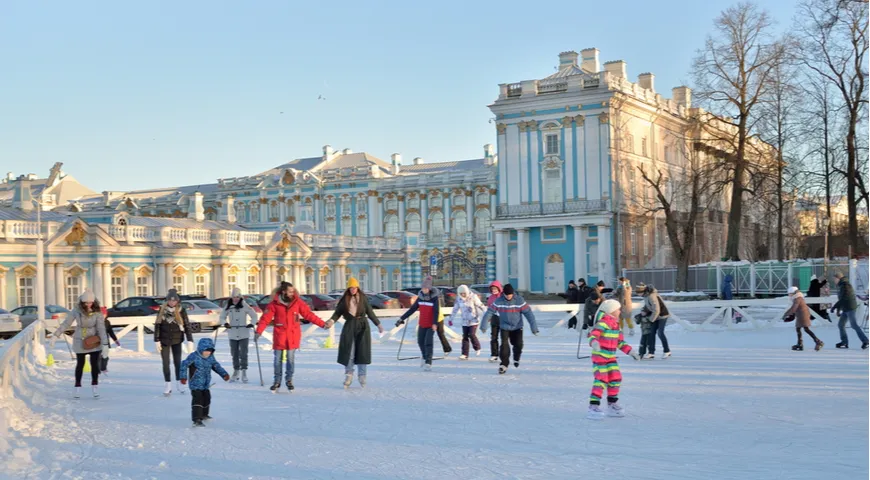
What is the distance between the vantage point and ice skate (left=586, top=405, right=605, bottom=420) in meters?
12.0

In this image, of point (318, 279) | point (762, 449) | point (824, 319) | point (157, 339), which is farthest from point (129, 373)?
point (318, 279)

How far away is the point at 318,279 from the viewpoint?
58312 millimetres

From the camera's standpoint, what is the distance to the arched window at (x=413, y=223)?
9119cm

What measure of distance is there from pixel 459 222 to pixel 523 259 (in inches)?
986

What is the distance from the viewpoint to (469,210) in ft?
290

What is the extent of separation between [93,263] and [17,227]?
3241 millimetres

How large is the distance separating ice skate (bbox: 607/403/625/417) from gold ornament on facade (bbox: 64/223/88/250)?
114 feet

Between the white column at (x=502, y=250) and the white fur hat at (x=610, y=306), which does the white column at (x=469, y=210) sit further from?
the white fur hat at (x=610, y=306)

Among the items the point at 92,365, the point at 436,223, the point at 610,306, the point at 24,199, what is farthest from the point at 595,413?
Answer: the point at 436,223

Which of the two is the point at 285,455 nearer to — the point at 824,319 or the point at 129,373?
the point at 129,373

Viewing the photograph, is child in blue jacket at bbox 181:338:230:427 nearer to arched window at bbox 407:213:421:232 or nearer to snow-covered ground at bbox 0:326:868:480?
snow-covered ground at bbox 0:326:868:480

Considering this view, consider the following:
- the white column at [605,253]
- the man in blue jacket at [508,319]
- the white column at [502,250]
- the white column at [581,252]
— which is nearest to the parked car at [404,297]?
the white column at [581,252]

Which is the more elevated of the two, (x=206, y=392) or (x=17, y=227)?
(x=17, y=227)

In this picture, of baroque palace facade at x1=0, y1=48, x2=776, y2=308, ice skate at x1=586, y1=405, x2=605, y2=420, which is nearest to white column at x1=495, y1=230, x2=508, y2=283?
baroque palace facade at x1=0, y1=48, x2=776, y2=308
